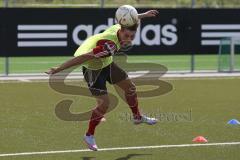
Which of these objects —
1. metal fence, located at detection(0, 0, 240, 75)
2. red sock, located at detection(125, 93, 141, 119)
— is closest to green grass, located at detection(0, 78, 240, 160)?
red sock, located at detection(125, 93, 141, 119)

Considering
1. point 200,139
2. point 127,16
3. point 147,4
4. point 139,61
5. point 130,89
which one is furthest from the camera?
point 147,4

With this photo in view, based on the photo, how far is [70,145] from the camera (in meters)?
9.36

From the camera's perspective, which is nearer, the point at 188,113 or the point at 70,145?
the point at 70,145

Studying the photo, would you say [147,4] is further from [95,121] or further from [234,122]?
[95,121]

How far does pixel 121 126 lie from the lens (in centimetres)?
1095

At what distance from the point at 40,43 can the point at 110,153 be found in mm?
10422

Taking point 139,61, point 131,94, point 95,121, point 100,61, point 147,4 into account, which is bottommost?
point 139,61

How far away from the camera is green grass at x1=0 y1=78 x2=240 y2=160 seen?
898cm

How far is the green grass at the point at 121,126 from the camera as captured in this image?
354 inches

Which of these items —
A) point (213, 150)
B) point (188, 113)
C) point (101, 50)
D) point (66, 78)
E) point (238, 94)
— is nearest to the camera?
point (101, 50)

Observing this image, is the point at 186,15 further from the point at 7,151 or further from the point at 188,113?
the point at 7,151

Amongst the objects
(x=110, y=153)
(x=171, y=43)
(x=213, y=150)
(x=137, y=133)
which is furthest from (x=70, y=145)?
(x=171, y=43)

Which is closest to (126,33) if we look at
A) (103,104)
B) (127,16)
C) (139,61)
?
(127,16)

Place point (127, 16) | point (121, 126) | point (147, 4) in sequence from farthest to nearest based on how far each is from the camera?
point (147, 4) → point (121, 126) → point (127, 16)
